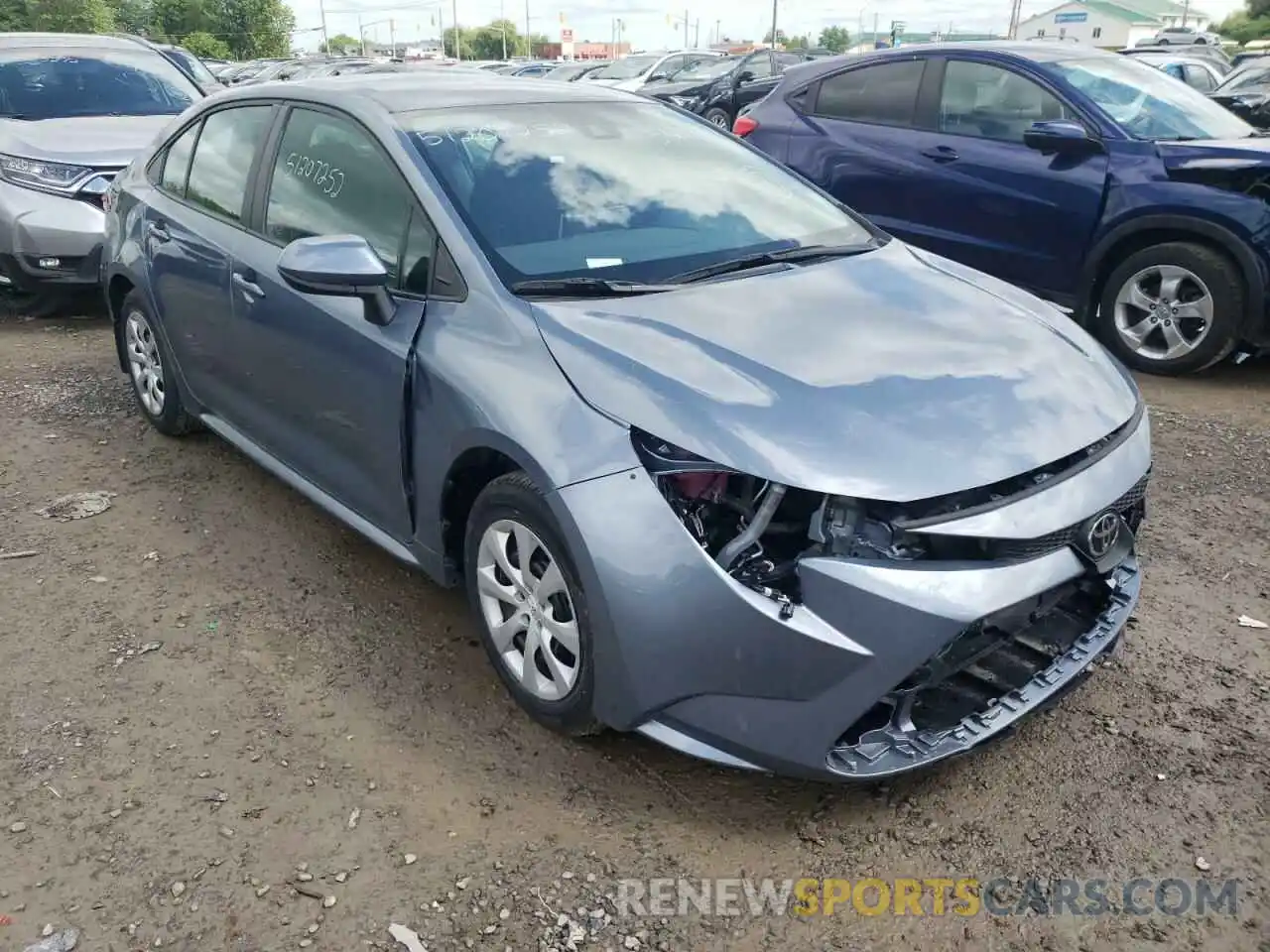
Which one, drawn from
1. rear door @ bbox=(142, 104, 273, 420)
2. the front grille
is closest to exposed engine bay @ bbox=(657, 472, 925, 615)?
the front grille

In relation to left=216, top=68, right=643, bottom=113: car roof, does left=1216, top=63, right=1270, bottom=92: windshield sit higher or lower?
lower

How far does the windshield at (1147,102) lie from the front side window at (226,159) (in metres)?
4.48

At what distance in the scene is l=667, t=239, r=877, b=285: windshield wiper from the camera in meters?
3.06

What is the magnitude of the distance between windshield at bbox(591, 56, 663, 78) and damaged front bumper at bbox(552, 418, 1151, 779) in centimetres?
2237

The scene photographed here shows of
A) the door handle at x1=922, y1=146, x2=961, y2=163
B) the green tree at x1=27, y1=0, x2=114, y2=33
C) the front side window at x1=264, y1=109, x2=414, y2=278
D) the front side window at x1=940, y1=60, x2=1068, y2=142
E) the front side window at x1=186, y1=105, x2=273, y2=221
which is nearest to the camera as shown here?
the front side window at x1=264, y1=109, x2=414, y2=278

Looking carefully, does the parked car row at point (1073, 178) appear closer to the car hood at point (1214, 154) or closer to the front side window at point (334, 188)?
the car hood at point (1214, 154)

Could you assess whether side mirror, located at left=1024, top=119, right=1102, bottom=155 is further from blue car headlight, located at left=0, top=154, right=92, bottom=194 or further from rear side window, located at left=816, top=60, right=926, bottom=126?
blue car headlight, located at left=0, top=154, right=92, bottom=194

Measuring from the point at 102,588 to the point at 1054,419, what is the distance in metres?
3.12

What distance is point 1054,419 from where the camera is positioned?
2.56m

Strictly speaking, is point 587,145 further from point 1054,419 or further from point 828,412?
point 1054,419

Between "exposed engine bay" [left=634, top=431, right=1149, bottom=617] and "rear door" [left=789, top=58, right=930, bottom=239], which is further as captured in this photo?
"rear door" [left=789, top=58, right=930, bottom=239]

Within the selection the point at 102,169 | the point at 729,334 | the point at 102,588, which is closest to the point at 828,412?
the point at 729,334

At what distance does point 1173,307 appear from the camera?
552 cm

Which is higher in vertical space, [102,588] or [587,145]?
[587,145]
